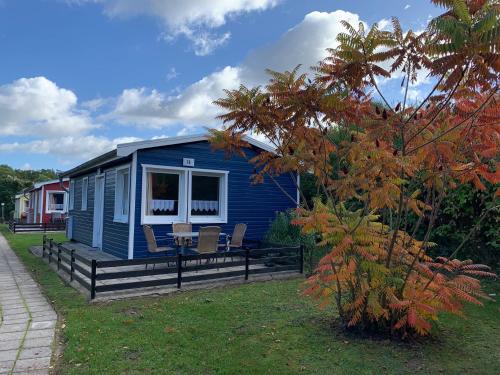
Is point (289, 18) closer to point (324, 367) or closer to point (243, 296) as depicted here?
point (243, 296)

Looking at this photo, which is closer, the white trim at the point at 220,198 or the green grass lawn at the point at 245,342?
the green grass lawn at the point at 245,342

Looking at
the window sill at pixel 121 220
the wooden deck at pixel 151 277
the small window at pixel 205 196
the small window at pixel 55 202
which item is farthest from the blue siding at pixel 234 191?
the small window at pixel 55 202

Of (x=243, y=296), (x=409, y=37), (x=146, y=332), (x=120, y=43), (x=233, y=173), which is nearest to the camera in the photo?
(x=409, y=37)

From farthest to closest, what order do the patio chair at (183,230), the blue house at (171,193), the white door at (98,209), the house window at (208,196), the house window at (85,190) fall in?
the house window at (85,190), the white door at (98,209), the house window at (208,196), the blue house at (171,193), the patio chair at (183,230)

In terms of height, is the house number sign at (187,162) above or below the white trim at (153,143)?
below

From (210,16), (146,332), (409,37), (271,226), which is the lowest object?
(146,332)

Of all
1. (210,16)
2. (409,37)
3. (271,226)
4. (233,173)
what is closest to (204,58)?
(210,16)

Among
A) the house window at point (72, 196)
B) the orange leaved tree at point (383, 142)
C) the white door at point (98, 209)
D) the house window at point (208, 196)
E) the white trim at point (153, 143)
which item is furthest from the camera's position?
the house window at point (72, 196)

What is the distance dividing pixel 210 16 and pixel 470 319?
30.5 feet

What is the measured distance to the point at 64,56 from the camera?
1227 centimetres

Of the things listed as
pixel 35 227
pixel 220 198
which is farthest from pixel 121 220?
pixel 35 227

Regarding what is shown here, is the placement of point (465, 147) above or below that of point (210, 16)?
below

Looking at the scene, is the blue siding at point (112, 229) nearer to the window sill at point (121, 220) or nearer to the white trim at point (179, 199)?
the window sill at point (121, 220)

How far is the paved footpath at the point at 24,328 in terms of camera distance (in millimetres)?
4066
